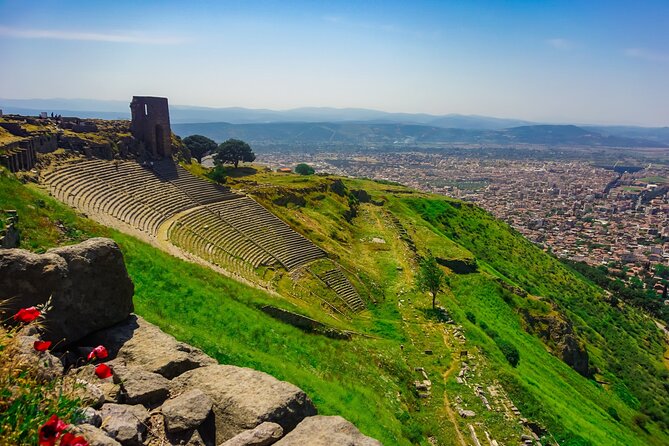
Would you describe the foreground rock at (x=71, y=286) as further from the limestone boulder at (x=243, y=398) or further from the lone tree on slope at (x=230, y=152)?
the lone tree on slope at (x=230, y=152)

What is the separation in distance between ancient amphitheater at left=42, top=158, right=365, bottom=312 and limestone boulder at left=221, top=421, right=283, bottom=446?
21.2 m

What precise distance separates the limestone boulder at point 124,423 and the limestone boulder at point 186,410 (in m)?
0.35

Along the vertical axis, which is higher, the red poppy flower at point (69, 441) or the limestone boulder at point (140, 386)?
the red poppy flower at point (69, 441)

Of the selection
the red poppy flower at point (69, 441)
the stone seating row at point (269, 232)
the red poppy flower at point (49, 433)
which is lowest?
the stone seating row at point (269, 232)

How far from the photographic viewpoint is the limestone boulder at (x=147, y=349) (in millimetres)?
7823

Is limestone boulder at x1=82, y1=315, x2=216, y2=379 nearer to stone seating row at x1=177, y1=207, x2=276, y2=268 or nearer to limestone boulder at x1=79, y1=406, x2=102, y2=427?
limestone boulder at x1=79, y1=406, x2=102, y2=427

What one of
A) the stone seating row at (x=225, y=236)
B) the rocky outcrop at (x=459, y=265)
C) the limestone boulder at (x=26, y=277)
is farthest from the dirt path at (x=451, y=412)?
the rocky outcrop at (x=459, y=265)

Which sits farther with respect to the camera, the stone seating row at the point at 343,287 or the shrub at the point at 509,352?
the stone seating row at the point at 343,287

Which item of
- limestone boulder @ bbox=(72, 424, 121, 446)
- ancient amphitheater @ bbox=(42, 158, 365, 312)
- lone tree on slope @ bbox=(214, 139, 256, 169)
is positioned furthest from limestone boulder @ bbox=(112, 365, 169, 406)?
lone tree on slope @ bbox=(214, 139, 256, 169)

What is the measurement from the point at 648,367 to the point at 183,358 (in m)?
56.9

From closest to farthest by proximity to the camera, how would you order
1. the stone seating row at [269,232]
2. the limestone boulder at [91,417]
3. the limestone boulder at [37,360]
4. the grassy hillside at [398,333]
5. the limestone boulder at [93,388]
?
the limestone boulder at [91,417]
the limestone boulder at [37,360]
the limestone boulder at [93,388]
the grassy hillside at [398,333]
the stone seating row at [269,232]

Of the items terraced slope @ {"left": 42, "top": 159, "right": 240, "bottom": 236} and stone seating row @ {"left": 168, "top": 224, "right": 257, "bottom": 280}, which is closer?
stone seating row @ {"left": 168, "top": 224, "right": 257, "bottom": 280}

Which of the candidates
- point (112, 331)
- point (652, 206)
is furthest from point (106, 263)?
point (652, 206)

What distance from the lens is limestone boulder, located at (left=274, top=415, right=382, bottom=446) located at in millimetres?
6066
